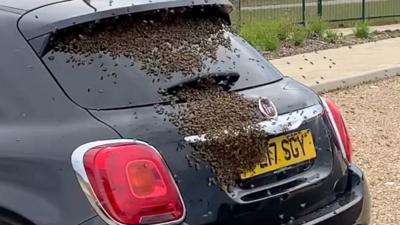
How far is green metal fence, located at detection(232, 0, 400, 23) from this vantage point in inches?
774

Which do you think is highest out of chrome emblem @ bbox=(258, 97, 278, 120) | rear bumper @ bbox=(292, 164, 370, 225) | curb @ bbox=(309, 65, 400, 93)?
chrome emblem @ bbox=(258, 97, 278, 120)

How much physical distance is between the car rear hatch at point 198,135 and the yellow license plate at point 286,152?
0.01 meters

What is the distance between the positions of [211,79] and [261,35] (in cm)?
1045

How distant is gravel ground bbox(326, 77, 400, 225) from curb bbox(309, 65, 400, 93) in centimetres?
12

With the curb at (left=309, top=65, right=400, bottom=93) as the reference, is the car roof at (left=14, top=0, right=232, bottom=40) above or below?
above

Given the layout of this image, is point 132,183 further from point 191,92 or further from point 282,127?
point 282,127

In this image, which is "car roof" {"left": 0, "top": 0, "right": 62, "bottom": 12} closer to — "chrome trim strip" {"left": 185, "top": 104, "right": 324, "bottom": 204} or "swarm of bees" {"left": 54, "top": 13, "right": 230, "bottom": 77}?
"swarm of bees" {"left": 54, "top": 13, "right": 230, "bottom": 77}

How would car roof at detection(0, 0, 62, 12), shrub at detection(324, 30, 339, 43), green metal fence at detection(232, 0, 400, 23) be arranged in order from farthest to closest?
green metal fence at detection(232, 0, 400, 23) < shrub at detection(324, 30, 339, 43) < car roof at detection(0, 0, 62, 12)

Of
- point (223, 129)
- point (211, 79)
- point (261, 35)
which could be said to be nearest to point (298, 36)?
point (261, 35)

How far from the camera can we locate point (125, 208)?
329cm

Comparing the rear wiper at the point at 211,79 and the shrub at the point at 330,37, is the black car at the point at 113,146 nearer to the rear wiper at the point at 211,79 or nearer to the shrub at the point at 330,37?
the rear wiper at the point at 211,79

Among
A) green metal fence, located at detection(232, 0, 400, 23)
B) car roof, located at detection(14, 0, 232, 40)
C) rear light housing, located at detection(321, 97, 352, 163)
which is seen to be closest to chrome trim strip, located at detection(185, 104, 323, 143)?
rear light housing, located at detection(321, 97, 352, 163)

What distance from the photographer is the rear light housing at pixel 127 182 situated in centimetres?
327

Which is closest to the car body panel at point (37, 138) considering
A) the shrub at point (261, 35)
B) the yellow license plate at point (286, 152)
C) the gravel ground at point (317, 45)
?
the yellow license plate at point (286, 152)
